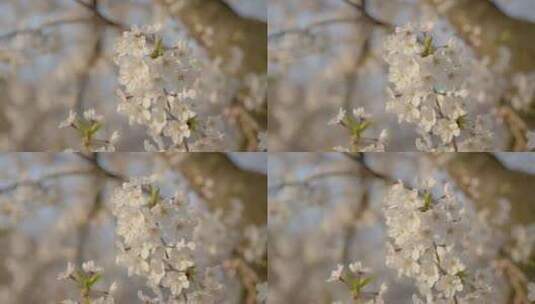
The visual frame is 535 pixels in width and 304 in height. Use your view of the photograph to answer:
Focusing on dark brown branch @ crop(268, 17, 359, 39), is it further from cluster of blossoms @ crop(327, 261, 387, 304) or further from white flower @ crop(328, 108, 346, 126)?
cluster of blossoms @ crop(327, 261, 387, 304)

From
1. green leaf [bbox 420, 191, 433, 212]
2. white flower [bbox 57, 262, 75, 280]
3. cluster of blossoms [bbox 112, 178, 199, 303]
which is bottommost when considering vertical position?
white flower [bbox 57, 262, 75, 280]

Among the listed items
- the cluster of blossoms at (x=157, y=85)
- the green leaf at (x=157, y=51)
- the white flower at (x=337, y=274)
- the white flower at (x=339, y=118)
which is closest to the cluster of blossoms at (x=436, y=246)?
the white flower at (x=337, y=274)

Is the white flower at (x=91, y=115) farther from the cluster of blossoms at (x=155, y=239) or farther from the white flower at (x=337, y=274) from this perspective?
the white flower at (x=337, y=274)

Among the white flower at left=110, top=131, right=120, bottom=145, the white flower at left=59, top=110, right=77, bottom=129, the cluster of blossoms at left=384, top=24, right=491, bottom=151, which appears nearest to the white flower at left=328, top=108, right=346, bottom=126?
the cluster of blossoms at left=384, top=24, right=491, bottom=151

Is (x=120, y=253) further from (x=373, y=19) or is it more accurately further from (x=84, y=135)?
(x=373, y=19)

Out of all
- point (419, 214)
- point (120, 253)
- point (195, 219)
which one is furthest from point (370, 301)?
point (120, 253)

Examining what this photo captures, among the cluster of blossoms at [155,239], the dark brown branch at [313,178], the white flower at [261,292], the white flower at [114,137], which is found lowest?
the white flower at [261,292]

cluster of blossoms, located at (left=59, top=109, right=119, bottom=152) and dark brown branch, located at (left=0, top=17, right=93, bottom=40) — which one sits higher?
dark brown branch, located at (left=0, top=17, right=93, bottom=40)
